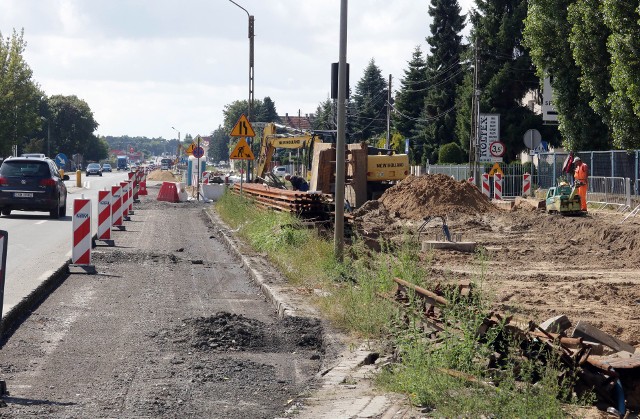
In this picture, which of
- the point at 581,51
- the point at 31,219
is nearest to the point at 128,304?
the point at 31,219

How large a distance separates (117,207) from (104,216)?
4.07m

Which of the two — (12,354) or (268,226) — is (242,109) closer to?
(268,226)

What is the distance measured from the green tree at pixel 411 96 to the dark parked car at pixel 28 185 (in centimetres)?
5435

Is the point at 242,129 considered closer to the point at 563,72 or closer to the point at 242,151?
the point at 242,151

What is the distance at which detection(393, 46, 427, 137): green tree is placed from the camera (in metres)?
82.8

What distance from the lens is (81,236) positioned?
1603 cm

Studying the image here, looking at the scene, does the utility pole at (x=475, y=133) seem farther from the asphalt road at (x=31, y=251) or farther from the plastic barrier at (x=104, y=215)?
the plastic barrier at (x=104, y=215)

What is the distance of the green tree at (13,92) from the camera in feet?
236

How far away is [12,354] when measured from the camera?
29.9 feet

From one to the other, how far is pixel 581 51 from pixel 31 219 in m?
20.8

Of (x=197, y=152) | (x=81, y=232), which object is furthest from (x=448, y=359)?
(x=197, y=152)

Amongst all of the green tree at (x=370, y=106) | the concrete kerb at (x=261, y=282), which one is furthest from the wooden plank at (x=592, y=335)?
the green tree at (x=370, y=106)

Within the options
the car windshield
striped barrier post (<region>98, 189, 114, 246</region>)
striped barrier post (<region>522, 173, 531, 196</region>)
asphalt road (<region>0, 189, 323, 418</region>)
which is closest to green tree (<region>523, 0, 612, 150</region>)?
striped barrier post (<region>522, 173, 531, 196</region>)

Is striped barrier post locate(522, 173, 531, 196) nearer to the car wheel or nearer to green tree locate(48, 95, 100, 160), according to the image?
the car wheel
